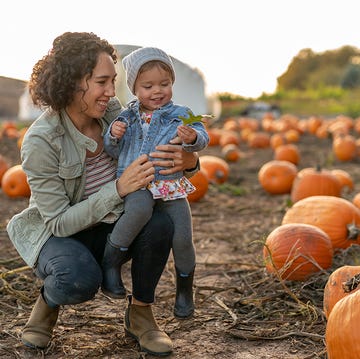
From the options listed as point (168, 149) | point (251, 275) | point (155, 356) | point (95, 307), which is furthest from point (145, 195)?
point (251, 275)

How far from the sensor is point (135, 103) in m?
3.11

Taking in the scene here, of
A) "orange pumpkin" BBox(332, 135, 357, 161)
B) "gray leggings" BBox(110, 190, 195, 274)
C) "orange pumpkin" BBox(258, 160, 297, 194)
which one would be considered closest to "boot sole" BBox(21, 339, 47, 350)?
"gray leggings" BBox(110, 190, 195, 274)

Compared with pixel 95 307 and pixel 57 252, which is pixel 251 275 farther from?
pixel 57 252

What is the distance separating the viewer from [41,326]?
121 inches

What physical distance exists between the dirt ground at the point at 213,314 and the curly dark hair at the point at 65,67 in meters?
1.20

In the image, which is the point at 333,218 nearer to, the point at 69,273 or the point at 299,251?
the point at 299,251

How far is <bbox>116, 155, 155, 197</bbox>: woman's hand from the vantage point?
294 cm

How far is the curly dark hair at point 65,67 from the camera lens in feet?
9.77

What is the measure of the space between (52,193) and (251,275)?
176 centimetres

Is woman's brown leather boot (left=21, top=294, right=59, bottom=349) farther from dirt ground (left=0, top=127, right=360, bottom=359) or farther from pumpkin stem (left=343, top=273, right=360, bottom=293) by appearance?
pumpkin stem (left=343, top=273, right=360, bottom=293)

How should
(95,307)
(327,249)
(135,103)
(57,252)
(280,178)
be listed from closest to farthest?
(57,252) < (135,103) < (95,307) < (327,249) < (280,178)

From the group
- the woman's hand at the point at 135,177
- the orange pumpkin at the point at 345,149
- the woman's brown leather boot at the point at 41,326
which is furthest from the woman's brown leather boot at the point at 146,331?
the orange pumpkin at the point at 345,149

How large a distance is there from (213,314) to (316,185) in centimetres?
315

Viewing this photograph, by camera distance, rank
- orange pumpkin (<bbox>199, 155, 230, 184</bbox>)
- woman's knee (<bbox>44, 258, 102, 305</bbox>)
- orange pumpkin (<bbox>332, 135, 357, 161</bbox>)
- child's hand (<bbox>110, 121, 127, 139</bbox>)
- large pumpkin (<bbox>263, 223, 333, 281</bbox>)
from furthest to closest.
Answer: orange pumpkin (<bbox>332, 135, 357, 161</bbox>) → orange pumpkin (<bbox>199, 155, 230, 184</bbox>) → large pumpkin (<bbox>263, 223, 333, 281</bbox>) → child's hand (<bbox>110, 121, 127, 139</bbox>) → woman's knee (<bbox>44, 258, 102, 305</bbox>)
